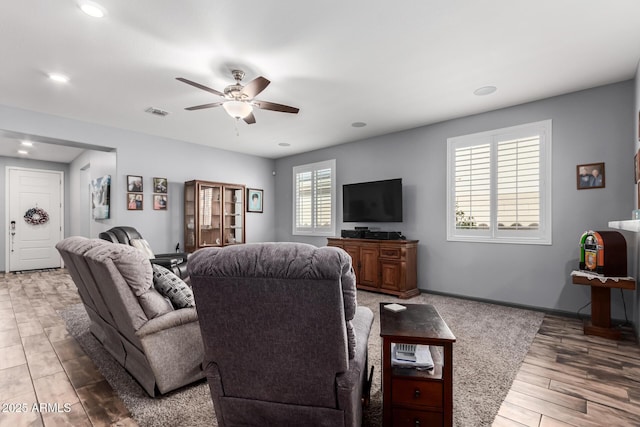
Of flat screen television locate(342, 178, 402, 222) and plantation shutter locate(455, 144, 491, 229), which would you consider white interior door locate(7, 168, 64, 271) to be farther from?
plantation shutter locate(455, 144, 491, 229)

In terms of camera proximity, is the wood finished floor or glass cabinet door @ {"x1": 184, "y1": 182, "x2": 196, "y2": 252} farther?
glass cabinet door @ {"x1": 184, "y1": 182, "x2": 196, "y2": 252}

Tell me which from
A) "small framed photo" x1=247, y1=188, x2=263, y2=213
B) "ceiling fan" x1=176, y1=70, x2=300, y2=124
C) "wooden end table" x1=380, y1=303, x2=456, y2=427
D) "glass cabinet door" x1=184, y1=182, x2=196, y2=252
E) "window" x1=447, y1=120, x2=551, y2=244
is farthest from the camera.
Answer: "small framed photo" x1=247, y1=188, x2=263, y2=213

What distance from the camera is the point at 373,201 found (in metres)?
5.29

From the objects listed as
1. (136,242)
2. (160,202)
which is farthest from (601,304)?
(160,202)

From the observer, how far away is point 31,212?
7094 mm

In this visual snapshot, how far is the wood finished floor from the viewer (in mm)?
1803

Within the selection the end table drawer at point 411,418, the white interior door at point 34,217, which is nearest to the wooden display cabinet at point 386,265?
the end table drawer at point 411,418

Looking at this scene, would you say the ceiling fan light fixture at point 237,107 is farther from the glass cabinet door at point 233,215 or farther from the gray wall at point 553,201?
the glass cabinet door at point 233,215

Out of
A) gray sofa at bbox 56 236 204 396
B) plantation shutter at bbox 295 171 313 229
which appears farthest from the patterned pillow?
plantation shutter at bbox 295 171 313 229

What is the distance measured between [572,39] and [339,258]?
2953 millimetres

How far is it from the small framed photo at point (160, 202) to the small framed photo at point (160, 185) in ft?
0.28

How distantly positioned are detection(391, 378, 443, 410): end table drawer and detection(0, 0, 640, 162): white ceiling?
2.38 metres

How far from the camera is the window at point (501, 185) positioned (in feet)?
12.5

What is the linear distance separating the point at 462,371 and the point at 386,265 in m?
2.42
